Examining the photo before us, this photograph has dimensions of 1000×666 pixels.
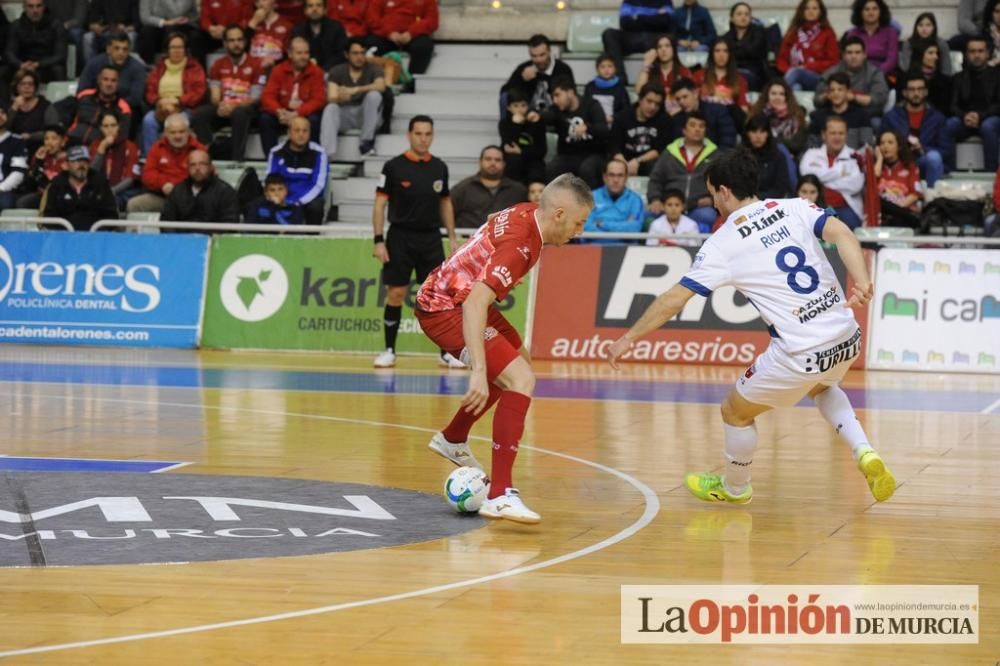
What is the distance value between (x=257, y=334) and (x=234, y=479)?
9.67m

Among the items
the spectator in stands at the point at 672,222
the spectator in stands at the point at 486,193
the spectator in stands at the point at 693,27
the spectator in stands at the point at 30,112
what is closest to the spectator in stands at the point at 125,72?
the spectator in stands at the point at 30,112

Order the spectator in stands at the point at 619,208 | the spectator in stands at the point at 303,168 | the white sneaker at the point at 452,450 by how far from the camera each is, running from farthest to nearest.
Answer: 1. the spectator in stands at the point at 303,168
2. the spectator in stands at the point at 619,208
3. the white sneaker at the point at 452,450

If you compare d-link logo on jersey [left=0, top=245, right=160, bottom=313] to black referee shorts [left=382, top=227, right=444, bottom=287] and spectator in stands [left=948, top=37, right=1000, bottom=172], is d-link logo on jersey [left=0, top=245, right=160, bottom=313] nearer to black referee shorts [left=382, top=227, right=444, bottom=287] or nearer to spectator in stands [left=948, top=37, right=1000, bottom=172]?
black referee shorts [left=382, top=227, right=444, bottom=287]

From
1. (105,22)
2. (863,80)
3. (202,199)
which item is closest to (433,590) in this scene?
(202,199)

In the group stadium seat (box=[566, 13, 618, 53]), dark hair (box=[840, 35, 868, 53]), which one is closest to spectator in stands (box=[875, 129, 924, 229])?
dark hair (box=[840, 35, 868, 53])

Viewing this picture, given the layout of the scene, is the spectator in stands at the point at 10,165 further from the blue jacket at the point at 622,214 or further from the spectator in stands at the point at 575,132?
the blue jacket at the point at 622,214

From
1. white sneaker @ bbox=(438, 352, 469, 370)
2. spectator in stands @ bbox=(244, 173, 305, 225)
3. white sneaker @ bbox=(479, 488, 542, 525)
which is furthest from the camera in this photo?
spectator in stands @ bbox=(244, 173, 305, 225)

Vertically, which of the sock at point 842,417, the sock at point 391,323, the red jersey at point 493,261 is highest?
the red jersey at point 493,261

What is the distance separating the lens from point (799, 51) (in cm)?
2092

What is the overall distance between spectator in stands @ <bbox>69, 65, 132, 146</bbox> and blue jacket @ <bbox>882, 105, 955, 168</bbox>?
33.2 ft

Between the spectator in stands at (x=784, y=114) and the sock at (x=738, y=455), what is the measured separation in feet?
36.6

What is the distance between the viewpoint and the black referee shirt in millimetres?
16125

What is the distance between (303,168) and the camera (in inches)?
781

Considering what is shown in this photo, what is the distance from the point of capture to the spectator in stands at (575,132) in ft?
64.7
